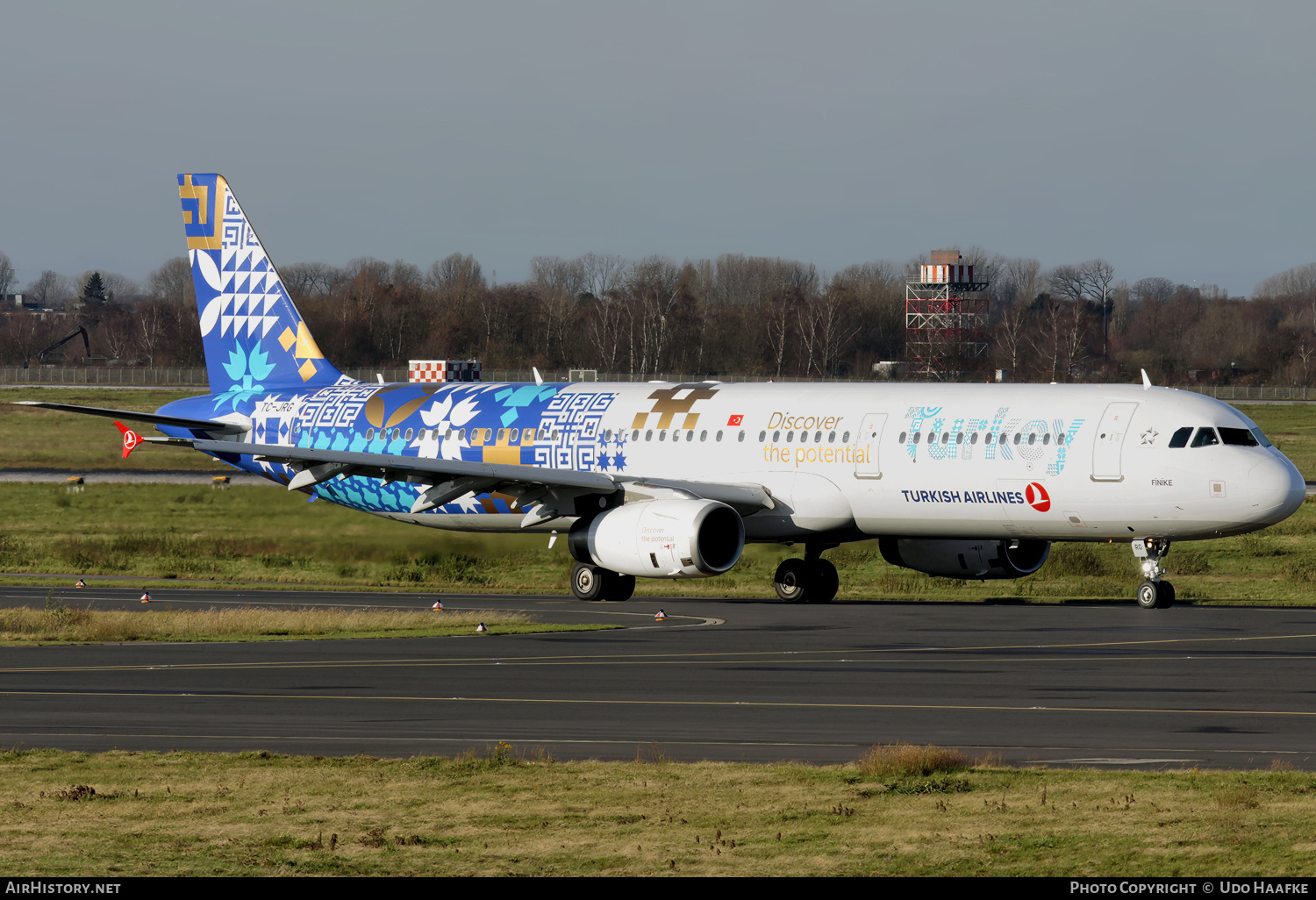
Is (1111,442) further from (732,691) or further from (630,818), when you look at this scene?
(630,818)

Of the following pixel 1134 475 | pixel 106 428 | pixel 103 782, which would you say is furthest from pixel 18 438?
pixel 103 782

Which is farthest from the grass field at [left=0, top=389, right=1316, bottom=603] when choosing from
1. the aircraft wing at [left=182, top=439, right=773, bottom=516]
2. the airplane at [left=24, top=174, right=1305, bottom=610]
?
the aircraft wing at [left=182, top=439, right=773, bottom=516]

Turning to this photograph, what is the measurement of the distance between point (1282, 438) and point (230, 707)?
279 ft

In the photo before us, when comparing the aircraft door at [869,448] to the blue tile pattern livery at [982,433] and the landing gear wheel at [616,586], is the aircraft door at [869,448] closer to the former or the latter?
the blue tile pattern livery at [982,433]

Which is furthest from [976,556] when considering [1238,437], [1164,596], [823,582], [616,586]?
[616,586]

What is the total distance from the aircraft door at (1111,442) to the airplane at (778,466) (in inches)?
1.7

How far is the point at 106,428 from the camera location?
97.1 metres

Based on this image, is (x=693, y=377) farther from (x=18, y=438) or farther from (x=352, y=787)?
(x=352, y=787)

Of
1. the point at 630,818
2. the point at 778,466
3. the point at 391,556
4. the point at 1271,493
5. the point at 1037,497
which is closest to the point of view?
the point at 630,818

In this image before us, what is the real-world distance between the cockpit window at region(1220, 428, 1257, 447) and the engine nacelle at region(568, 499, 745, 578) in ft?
32.3

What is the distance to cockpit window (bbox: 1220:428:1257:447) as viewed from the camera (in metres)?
33.2

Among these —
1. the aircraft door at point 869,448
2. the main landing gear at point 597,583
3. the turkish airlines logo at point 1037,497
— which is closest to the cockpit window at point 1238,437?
the turkish airlines logo at point 1037,497

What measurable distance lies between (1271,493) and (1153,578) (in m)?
3.34

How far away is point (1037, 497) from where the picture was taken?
1335 inches
